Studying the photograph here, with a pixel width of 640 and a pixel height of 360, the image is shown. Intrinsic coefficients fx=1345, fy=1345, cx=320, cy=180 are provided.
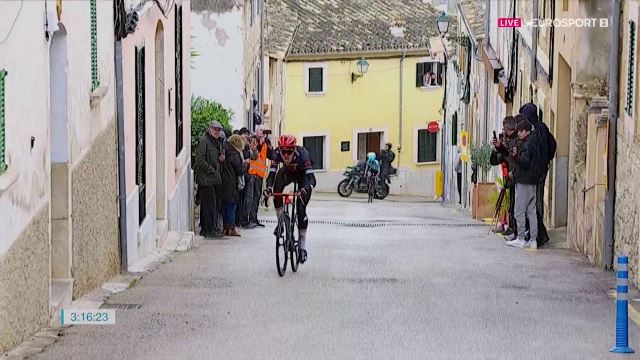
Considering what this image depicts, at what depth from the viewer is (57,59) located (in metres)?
11.2

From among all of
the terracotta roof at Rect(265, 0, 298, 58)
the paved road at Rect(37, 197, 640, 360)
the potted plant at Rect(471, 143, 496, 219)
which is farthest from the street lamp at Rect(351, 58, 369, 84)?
the paved road at Rect(37, 197, 640, 360)

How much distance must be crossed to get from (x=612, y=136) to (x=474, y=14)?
23.1m

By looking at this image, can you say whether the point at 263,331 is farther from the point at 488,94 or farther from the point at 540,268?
the point at 488,94

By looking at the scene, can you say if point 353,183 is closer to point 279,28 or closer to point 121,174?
point 279,28

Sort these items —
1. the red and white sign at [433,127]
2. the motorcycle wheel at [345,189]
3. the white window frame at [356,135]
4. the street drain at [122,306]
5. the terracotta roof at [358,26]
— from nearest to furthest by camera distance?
the street drain at [122,306]
the motorcycle wheel at [345,189]
the terracotta roof at [358,26]
the red and white sign at [433,127]
the white window frame at [356,135]

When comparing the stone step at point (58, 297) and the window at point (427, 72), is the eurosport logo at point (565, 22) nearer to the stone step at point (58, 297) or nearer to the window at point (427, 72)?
the stone step at point (58, 297)

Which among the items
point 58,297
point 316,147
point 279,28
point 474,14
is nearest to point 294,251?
point 58,297

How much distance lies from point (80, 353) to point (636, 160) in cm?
653

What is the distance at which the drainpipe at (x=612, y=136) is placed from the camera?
14.8m

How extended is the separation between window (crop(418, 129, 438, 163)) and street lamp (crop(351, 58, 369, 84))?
3.49 metres

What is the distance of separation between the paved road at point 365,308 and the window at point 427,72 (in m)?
33.6

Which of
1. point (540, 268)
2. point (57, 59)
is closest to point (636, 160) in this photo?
point (540, 268)

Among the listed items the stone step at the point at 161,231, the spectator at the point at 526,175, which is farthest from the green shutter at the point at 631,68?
the stone step at the point at 161,231

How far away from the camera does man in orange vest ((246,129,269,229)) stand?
22281 millimetres
